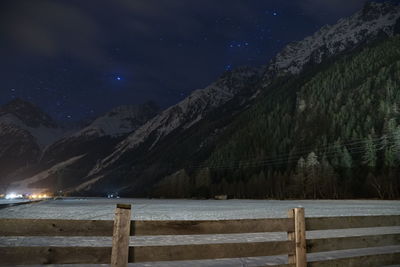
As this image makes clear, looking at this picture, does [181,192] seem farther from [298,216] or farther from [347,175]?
[298,216]

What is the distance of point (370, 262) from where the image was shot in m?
7.88

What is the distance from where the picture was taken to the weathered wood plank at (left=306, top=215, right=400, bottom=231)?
24.3 feet

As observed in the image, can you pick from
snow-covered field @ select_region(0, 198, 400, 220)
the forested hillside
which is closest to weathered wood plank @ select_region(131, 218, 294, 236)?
snow-covered field @ select_region(0, 198, 400, 220)

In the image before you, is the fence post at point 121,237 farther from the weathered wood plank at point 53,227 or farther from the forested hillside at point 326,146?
the forested hillside at point 326,146

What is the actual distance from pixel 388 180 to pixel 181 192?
305 ft

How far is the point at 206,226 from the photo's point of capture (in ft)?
21.3

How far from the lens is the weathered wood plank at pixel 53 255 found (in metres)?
5.40

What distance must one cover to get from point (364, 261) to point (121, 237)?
5524 mm

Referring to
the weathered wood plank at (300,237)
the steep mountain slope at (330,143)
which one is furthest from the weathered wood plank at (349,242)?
the steep mountain slope at (330,143)

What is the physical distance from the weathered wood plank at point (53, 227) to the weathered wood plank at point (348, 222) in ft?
13.9

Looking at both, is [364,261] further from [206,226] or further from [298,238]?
[206,226]

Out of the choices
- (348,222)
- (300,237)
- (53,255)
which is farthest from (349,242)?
(53,255)

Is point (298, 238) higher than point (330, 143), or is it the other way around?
point (330, 143)

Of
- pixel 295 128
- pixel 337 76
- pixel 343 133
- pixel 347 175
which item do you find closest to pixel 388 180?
pixel 347 175
